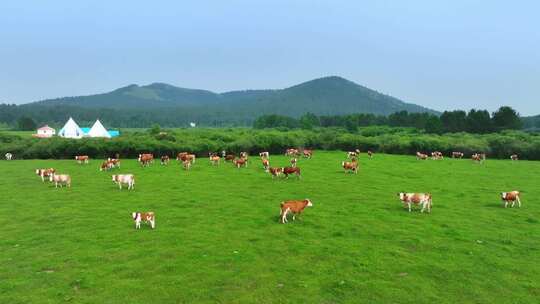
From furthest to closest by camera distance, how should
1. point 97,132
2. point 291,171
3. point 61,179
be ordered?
point 97,132
point 291,171
point 61,179

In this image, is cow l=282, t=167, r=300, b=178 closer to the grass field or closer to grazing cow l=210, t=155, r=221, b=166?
the grass field

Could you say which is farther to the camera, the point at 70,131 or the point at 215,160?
the point at 70,131

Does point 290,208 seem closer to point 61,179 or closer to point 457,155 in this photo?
point 61,179

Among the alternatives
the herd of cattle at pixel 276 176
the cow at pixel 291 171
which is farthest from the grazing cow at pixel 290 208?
the cow at pixel 291 171

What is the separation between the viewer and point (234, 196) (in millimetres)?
23828

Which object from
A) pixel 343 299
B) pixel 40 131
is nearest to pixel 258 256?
pixel 343 299

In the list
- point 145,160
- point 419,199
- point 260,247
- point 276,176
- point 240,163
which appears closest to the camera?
point 260,247

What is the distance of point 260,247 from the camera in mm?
14602

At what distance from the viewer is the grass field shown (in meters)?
11.4

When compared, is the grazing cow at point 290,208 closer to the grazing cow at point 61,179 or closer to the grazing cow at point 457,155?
the grazing cow at point 61,179

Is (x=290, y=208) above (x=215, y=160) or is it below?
below

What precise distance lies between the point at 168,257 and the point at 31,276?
3735 millimetres

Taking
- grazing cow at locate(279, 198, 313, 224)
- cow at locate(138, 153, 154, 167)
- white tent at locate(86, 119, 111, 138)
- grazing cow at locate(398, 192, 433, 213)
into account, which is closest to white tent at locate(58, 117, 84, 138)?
white tent at locate(86, 119, 111, 138)

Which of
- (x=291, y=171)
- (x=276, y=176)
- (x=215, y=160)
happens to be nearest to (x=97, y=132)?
(x=215, y=160)
